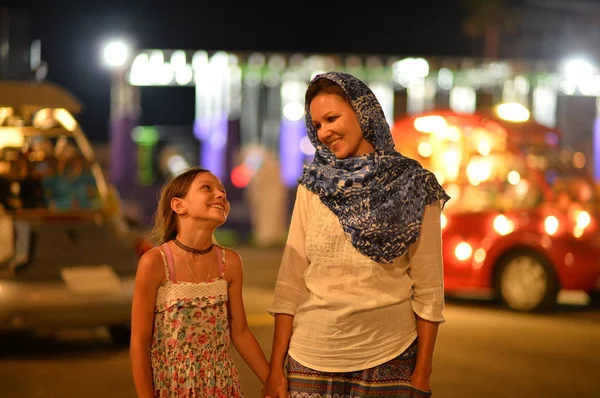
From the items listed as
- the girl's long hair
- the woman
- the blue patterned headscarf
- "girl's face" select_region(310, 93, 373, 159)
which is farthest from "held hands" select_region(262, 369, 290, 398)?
"girl's face" select_region(310, 93, 373, 159)

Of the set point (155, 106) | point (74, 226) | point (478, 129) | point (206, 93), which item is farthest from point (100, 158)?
point (155, 106)

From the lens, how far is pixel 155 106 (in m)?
65.6

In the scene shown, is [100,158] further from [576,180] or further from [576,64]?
[576,180]

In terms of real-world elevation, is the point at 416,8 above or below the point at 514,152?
above

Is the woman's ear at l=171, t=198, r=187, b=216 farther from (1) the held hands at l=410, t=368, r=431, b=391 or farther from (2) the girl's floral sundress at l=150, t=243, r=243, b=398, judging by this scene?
(1) the held hands at l=410, t=368, r=431, b=391

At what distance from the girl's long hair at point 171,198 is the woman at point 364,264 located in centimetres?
55

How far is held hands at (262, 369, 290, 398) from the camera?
13.3 feet

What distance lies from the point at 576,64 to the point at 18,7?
16293mm

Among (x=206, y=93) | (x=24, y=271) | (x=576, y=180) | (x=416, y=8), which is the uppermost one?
(x=416, y=8)

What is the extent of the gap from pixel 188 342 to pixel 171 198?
58cm

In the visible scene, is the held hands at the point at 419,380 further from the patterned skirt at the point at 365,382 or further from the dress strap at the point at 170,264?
the dress strap at the point at 170,264

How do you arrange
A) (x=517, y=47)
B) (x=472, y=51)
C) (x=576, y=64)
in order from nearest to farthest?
(x=576, y=64) < (x=517, y=47) < (x=472, y=51)

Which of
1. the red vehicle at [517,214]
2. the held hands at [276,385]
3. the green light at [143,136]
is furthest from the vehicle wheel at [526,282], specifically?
the green light at [143,136]

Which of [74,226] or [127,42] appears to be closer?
[74,226]
